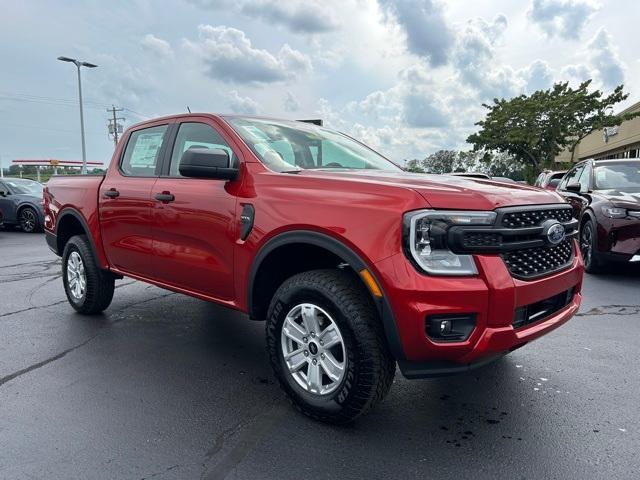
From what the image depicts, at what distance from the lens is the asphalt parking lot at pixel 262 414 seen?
250 cm

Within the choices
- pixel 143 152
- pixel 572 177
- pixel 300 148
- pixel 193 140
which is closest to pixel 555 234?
pixel 300 148

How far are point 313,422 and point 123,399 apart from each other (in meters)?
1.24

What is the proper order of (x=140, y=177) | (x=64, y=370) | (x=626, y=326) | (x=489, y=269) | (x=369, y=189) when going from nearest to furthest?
(x=489, y=269) < (x=369, y=189) < (x=64, y=370) < (x=140, y=177) < (x=626, y=326)

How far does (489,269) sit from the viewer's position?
2.48 metres

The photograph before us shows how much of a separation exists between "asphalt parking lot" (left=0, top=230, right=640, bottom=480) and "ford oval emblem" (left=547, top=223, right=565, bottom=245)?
3.39ft

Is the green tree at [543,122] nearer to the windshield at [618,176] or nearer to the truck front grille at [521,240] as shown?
the windshield at [618,176]

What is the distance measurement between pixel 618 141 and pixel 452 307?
4407 cm

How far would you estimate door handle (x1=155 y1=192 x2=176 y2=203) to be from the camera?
3785 mm

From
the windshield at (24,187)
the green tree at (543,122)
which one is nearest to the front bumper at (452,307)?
the windshield at (24,187)

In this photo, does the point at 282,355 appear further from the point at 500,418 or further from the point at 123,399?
the point at 500,418

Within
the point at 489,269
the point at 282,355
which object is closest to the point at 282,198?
the point at 282,355

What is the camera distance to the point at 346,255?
267 centimetres

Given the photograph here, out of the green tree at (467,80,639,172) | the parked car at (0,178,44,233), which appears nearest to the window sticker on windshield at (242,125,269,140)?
the parked car at (0,178,44,233)

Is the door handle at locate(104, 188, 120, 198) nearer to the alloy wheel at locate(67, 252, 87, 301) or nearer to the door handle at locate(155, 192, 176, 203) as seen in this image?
the door handle at locate(155, 192, 176, 203)
